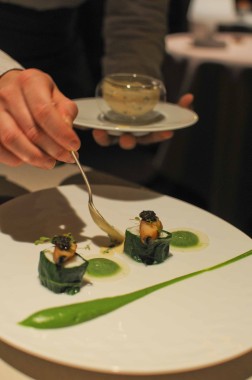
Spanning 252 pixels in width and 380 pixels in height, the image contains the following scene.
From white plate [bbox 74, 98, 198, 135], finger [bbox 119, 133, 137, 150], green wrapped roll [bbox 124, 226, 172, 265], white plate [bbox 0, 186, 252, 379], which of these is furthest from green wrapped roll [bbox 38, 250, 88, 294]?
finger [bbox 119, 133, 137, 150]

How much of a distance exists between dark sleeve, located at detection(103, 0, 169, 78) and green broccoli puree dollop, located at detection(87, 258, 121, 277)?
0.99m

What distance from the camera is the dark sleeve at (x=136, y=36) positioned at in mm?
1746

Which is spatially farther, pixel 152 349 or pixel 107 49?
pixel 107 49

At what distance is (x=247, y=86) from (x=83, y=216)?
1810 mm

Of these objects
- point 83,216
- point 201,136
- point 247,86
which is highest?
point 83,216

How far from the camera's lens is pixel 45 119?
0.82m

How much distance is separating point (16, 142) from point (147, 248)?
264 mm

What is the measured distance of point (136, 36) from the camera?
5.85ft

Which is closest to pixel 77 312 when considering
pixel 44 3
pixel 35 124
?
pixel 35 124

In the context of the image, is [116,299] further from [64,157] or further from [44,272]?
[64,157]

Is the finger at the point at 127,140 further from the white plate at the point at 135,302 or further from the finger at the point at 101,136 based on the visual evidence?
the white plate at the point at 135,302

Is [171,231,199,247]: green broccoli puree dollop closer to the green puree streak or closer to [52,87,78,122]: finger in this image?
the green puree streak

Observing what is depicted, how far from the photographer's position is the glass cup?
1.32 m

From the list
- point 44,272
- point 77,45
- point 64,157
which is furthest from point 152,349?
point 77,45
